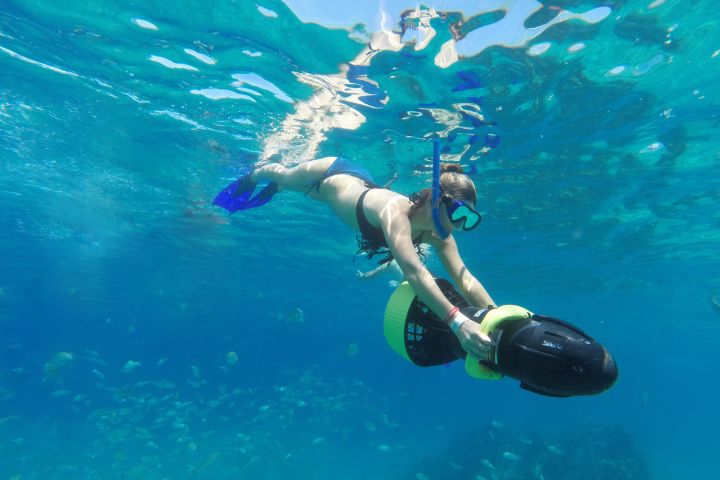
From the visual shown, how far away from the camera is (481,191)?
1652 centimetres

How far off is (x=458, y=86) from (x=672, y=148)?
733cm

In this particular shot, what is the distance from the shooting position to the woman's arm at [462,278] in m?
4.49

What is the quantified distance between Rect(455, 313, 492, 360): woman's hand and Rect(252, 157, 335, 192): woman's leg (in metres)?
4.26

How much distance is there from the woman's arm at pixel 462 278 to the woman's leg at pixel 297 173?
2630mm

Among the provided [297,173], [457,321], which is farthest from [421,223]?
[297,173]

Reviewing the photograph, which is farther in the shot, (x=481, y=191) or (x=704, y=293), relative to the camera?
(x=704, y=293)

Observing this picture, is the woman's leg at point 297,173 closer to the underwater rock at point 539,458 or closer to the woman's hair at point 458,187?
the woman's hair at point 458,187

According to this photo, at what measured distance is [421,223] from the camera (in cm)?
456

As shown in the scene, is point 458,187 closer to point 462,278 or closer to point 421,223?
point 421,223

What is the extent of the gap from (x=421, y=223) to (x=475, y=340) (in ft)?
6.12

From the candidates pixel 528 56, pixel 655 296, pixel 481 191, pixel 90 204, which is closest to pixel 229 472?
pixel 90 204

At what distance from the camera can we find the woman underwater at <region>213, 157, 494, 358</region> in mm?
3385

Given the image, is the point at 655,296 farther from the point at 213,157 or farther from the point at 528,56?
the point at 213,157

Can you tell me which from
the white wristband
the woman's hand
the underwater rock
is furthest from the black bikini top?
the underwater rock
